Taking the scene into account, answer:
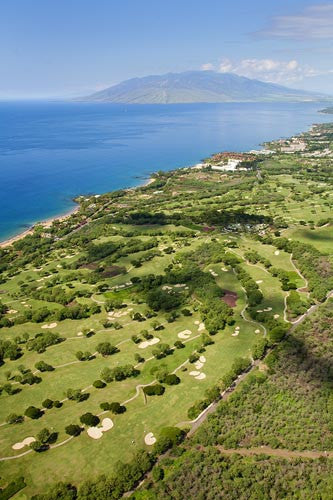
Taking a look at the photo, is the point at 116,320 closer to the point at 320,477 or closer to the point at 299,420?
the point at 299,420

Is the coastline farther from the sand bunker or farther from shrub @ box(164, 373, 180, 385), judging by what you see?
the sand bunker

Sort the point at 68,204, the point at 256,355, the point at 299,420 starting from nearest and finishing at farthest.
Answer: the point at 299,420 < the point at 256,355 < the point at 68,204

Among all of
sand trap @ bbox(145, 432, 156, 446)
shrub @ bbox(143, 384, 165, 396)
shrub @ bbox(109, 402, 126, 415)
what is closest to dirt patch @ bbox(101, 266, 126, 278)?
shrub @ bbox(143, 384, 165, 396)

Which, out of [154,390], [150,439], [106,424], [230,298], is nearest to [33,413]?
[106,424]

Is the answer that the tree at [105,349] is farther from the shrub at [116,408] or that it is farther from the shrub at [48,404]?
the shrub at [116,408]

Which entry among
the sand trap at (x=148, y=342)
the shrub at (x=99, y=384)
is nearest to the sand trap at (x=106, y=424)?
the shrub at (x=99, y=384)

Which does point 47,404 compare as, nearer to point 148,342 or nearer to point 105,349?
point 105,349

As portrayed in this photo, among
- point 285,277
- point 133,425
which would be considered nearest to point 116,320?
point 133,425
